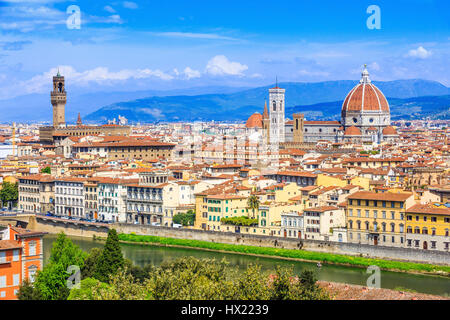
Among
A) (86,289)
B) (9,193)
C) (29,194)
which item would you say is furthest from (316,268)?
(9,193)

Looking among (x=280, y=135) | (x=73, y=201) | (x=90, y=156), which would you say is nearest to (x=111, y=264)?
(x=73, y=201)

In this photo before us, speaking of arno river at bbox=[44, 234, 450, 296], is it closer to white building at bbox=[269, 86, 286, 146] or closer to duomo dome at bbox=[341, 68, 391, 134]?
white building at bbox=[269, 86, 286, 146]

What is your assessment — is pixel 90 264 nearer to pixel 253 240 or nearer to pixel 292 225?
pixel 253 240

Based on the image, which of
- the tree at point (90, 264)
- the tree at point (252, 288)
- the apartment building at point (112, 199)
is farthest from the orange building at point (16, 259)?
the apartment building at point (112, 199)

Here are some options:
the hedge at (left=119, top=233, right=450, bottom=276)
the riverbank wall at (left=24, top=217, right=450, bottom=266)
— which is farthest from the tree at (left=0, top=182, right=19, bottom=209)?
the hedge at (left=119, top=233, right=450, bottom=276)

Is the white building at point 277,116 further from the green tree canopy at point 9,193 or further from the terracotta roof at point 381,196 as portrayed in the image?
the terracotta roof at point 381,196

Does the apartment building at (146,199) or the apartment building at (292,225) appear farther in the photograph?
the apartment building at (146,199)
